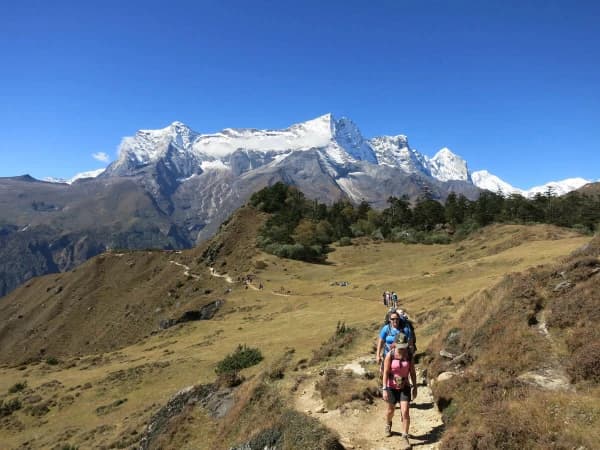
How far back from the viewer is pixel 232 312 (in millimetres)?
59500

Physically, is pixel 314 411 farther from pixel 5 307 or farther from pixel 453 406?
pixel 5 307

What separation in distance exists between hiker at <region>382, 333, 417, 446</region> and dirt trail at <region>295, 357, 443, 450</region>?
49 centimetres

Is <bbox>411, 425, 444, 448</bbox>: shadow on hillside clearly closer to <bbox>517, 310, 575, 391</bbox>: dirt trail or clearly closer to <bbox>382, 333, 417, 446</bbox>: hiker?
<bbox>382, 333, 417, 446</bbox>: hiker

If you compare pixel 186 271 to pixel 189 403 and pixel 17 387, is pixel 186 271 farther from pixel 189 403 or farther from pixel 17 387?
pixel 189 403

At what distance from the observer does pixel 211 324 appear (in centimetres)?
5600

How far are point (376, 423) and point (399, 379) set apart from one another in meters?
2.89

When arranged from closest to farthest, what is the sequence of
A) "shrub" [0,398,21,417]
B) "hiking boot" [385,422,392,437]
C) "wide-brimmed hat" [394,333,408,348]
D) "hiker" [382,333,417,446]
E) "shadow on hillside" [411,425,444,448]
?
"hiker" [382,333,417,446] → "shadow on hillside" [411,425,444,448] → "wide-brimmed hat" [394,333,408,348] → "hiking boot" [385,422,392,437] → "shrub" [0,398,21,417]

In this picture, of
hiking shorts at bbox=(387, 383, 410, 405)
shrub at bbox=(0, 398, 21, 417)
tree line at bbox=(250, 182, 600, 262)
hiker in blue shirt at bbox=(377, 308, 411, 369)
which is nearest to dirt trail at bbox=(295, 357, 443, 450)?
hiking shorts at bbox=(387, 383, 410, 405)

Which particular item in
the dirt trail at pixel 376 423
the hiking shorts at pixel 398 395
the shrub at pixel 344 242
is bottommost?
the dirt trail at pixel 376 423

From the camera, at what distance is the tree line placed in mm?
97688

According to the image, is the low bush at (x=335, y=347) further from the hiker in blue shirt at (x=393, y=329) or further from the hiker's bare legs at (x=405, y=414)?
the hiker's bare legs at (x=405, y=414)

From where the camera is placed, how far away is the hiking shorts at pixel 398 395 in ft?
38.5

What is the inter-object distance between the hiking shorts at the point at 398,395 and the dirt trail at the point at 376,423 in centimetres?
120

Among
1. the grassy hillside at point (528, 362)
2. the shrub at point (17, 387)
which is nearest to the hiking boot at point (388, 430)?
the grassy hillside at point (528, 362)
